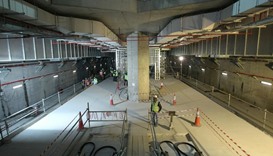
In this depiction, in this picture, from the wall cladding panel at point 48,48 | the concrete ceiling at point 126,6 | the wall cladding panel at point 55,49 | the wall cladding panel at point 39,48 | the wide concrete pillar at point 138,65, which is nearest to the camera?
the concrete ceiling at point 126,6

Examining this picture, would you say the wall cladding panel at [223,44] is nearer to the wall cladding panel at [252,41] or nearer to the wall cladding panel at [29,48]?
the wall cladding panel at [252,41]

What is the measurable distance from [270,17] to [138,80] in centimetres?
956

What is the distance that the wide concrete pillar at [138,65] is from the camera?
12789 mm

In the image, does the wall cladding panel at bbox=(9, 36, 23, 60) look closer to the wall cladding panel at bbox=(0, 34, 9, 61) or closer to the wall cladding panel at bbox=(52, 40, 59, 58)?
the wall cladding panel at bbox=(0, 34, 9, 61)

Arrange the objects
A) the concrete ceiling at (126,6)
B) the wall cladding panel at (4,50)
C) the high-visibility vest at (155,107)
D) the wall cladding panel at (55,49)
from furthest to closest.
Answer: the wall cladding panel at (55,49) → the wall cladding panel at (4,50) → the high-visibility vest at (155,107) → the concrete ceiling at (126,6)

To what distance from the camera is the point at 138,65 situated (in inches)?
509

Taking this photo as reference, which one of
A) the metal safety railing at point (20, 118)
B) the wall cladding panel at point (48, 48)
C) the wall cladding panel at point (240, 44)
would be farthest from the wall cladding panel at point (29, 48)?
the wall cladding panel at point (240, 44)

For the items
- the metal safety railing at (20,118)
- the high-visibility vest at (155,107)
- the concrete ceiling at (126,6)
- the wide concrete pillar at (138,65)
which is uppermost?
the concrete ceiling at (126,6)

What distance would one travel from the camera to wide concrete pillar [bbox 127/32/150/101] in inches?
504

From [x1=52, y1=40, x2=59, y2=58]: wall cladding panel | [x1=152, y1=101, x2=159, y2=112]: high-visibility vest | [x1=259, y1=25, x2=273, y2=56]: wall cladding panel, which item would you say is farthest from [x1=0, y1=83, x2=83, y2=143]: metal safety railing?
[x1=259, y1=25, x2=273, y2=56]: wall cladding panel

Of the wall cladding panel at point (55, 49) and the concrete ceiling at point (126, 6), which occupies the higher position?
the concrete ceiling at point (126, 6)

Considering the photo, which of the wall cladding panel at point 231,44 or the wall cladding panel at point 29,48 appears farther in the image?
the wall cladding panel at point 231,44

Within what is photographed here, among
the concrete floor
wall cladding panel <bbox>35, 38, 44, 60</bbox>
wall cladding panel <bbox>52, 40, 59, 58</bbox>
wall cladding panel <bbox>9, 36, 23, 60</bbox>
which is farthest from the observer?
wall cladding panel <bbox>52, 40, 59, 58</bbox>

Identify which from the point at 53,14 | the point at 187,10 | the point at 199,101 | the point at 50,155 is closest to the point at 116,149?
the point at 50,155
